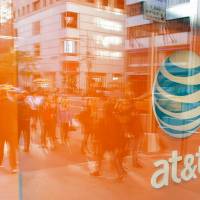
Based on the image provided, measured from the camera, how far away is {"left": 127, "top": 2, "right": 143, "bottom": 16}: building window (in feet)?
5.24

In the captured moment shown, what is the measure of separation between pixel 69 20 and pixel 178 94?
1.01 m

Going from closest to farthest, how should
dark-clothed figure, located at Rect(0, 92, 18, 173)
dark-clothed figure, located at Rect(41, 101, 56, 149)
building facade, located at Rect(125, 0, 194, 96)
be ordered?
dark-clothed figure, located at Rect(0, 92, 18, 173), dark-clothed figure, located at Rect(41, 101, 56, 149), building facade, located at Rect(125, 0, 194, 96)

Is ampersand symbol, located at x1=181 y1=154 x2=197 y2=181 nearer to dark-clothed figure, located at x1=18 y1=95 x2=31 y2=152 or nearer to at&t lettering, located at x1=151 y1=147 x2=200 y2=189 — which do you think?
at&t lettering, located at x1=151 y1=147 x2=200 y2=189

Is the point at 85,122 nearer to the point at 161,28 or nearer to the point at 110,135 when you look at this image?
the point at 110,135

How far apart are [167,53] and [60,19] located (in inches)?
32.3

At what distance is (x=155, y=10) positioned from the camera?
1687mm

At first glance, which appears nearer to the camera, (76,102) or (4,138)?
(4,138)

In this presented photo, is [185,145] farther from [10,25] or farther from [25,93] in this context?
[10,25]

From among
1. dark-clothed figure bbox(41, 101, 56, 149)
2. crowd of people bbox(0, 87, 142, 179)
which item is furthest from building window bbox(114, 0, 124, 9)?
dark-clothed figure bbox(41, 101, 56, 149)

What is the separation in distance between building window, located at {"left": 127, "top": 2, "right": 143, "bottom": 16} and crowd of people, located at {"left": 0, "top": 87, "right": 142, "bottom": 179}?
0.56m

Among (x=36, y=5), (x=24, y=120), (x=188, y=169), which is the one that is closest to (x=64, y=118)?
(x=24, y=120)

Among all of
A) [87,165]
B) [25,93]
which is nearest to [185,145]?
[87,165]

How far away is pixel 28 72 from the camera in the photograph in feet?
4.25

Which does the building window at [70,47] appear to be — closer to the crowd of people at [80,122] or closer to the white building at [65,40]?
the white building at [65,40]
